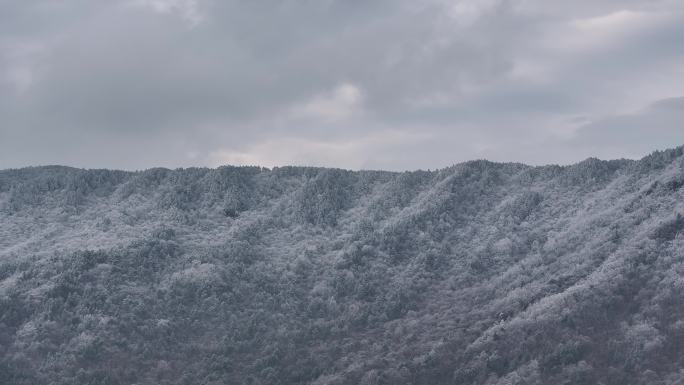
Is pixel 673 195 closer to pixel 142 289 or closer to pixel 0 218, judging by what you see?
pixel 142 289

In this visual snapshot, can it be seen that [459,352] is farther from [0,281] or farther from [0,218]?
[0,218]

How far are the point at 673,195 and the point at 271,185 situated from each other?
3276 cm

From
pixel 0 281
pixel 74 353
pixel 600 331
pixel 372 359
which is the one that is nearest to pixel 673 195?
pixel 600 331

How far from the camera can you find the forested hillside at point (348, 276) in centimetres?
4309

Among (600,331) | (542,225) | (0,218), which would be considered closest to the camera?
(600,331)

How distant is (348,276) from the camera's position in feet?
182

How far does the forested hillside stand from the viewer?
43.1 meters

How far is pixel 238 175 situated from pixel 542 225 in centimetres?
2743

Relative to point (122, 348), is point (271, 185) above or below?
above

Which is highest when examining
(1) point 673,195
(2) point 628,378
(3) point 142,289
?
(1) point 673,195

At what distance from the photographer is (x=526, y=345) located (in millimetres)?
42000

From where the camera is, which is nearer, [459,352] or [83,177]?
[459,352]

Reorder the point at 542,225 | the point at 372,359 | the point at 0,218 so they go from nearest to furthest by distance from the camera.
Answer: the point at 372,359 < the point at 542,225 < the point at 0,218

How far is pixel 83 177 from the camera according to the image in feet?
243
